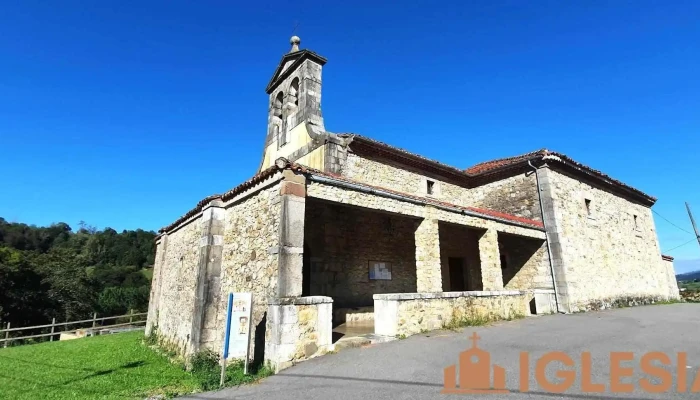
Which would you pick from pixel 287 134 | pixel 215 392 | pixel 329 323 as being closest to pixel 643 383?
pixel 329 323

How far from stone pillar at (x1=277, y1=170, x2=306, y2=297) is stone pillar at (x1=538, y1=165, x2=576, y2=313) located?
9.59 meters

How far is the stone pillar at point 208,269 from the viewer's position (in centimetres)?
820

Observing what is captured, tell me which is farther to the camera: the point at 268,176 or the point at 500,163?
the point at 500,163

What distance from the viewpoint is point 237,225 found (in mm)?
8430

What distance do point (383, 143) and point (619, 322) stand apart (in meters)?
8.28

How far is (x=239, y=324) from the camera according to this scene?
5.84m

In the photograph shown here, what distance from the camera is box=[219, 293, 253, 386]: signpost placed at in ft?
18.6

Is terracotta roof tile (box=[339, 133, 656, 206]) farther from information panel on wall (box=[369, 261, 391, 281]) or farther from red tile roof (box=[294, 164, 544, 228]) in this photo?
information panel on wall (box=[369, 261, 391, 281])

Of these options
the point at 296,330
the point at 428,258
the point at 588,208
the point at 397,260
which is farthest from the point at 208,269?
the point at 588,208

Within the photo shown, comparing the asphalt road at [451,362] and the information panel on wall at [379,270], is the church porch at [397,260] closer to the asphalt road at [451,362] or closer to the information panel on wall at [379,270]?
the information panel on wall at [379,270]

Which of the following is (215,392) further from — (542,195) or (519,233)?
(542,195)

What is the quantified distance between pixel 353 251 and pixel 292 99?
5.83 metres

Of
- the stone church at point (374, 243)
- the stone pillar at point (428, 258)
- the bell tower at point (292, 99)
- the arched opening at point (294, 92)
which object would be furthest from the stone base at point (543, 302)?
the arched opening at point (294, 92)

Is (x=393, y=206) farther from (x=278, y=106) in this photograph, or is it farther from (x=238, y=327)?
(x=278, y=106)
